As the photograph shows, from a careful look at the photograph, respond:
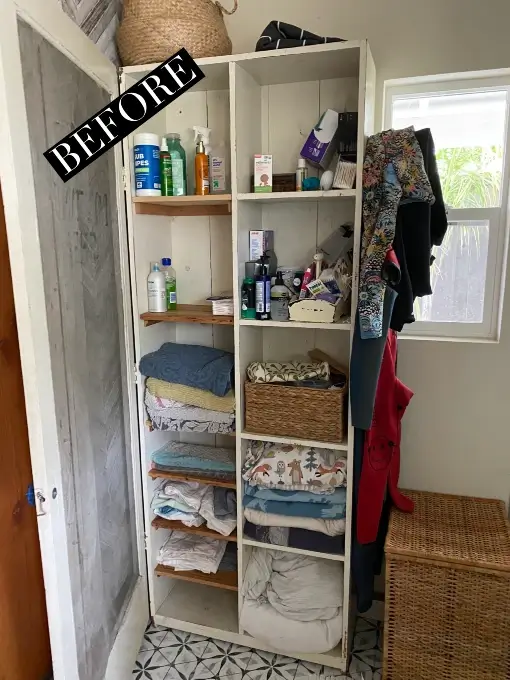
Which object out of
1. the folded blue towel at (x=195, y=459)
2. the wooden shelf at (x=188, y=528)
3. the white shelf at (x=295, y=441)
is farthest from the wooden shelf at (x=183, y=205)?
the wooden shelf at (x=188, y=528)

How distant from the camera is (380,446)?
5.36 ft

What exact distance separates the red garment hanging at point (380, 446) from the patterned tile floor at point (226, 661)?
0.56m

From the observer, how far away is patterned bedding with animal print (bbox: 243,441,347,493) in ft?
5.43

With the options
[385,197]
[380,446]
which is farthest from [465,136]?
[380,446]

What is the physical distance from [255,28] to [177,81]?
418mm

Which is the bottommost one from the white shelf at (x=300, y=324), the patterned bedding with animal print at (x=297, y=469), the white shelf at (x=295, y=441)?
the patterned bedding with animal print at (x=297, y=469)

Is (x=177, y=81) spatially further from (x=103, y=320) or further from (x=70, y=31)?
(x=103, y=320)

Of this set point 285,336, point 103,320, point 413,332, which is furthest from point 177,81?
point 413,332

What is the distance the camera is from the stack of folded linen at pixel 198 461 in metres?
1.84

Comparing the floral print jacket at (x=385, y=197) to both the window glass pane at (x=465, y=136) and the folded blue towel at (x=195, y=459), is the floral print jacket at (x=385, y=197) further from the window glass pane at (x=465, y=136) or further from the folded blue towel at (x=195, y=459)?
the folded blue towel at (x=195, y=459)

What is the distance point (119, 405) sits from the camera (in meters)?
1.69

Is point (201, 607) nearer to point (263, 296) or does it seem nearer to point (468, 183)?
point (263, 296)

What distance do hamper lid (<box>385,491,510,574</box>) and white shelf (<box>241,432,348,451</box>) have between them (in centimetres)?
35

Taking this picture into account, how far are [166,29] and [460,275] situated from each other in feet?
4.33
